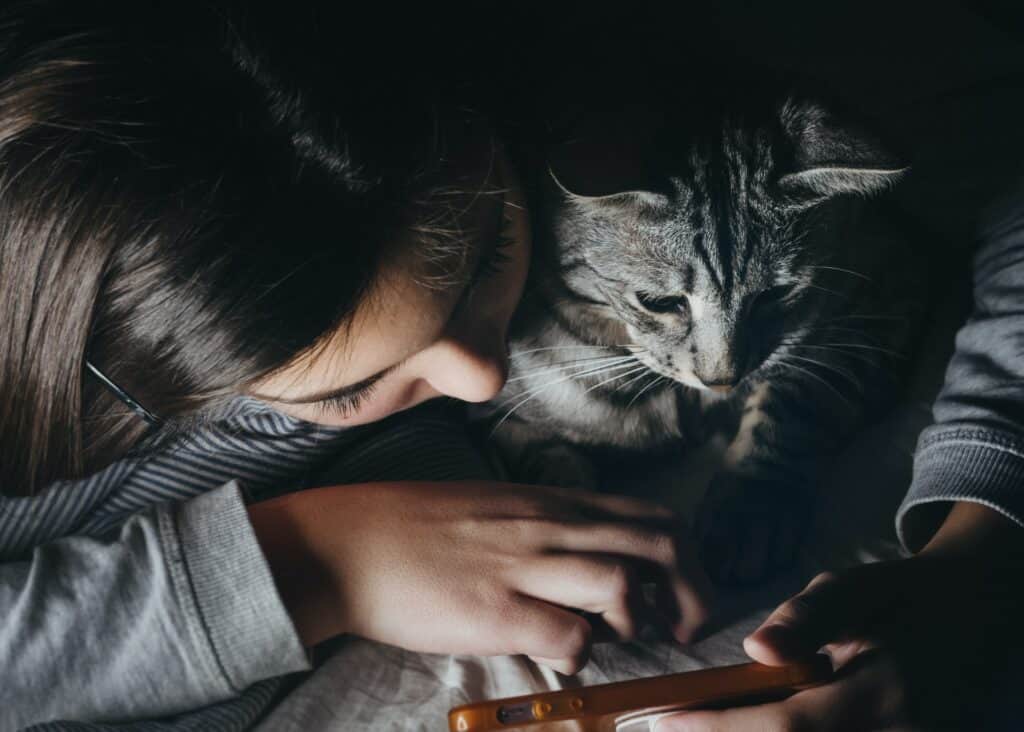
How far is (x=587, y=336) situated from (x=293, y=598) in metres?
0.27

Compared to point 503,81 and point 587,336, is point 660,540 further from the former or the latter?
point 503,81

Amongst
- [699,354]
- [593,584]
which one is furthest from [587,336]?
[593,584]

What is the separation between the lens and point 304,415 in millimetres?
438

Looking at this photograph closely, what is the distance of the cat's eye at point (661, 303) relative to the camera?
0.51 meters

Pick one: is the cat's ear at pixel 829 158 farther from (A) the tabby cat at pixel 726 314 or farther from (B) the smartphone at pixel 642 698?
(B) the smartphone at pixel 642 698

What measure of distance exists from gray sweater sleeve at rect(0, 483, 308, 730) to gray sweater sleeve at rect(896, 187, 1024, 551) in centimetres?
38

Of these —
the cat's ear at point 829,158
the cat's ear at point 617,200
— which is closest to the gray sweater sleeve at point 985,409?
the cat's ear at point 829,158

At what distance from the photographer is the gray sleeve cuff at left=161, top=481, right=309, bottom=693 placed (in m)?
0.40

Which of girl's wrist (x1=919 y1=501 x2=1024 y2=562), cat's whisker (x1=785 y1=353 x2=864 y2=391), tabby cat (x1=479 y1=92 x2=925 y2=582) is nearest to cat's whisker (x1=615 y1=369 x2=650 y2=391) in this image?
tabby cat (x1=479 y1=92 x2=925 y2=582)

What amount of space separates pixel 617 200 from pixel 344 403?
204 millimetres

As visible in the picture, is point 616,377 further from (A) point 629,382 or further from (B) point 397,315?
(B) point 397,315

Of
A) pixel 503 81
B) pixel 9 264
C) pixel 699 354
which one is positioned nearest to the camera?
pixel 9 264

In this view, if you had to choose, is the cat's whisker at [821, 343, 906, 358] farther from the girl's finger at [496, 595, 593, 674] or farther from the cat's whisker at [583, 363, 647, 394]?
the girl's finger at [496, 595, 593, 674]

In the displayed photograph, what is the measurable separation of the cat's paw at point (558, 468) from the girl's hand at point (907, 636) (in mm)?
168
